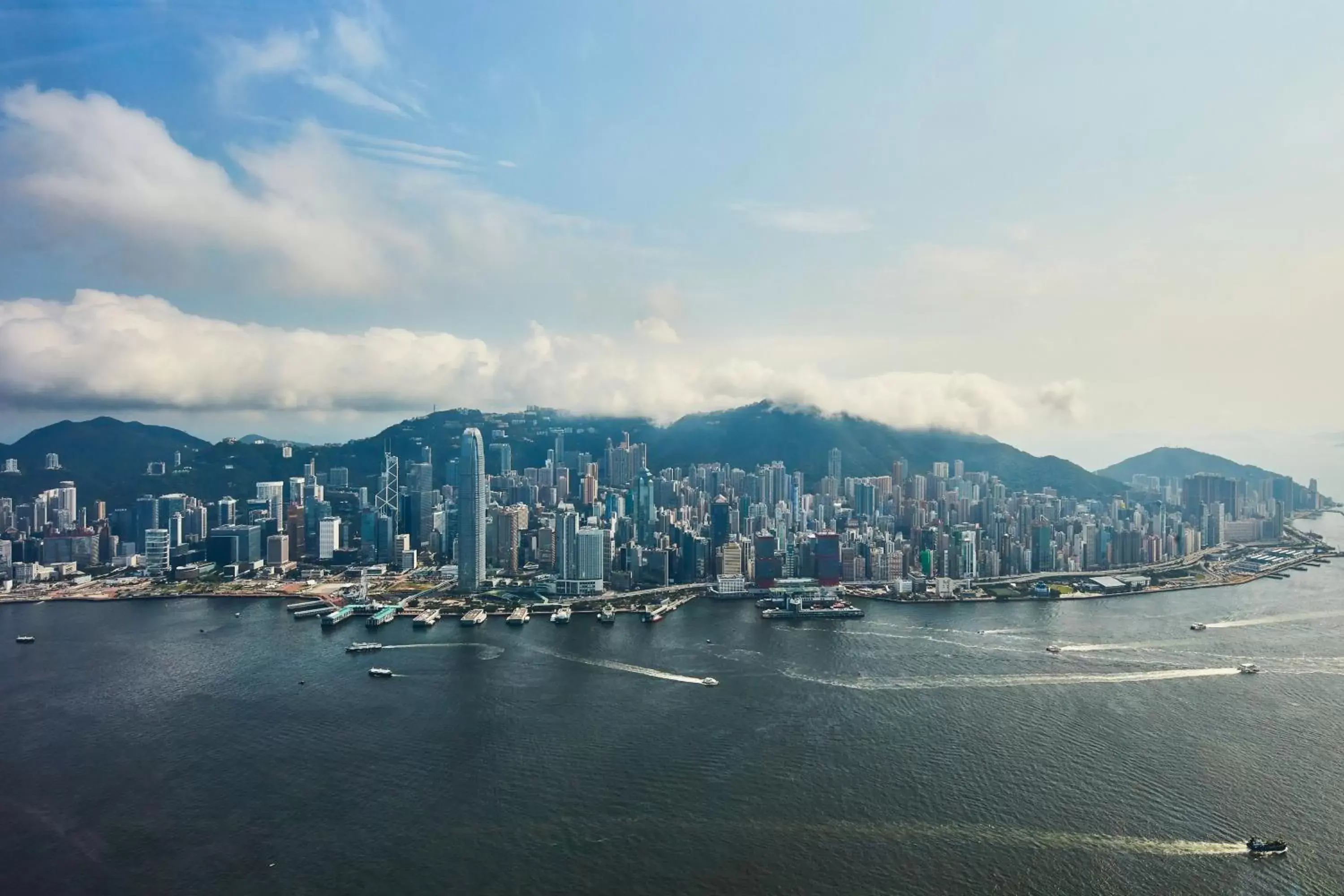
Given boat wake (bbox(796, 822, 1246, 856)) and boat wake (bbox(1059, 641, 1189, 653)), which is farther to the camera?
boat wake (bbox(1059, 641, 1189, 653))

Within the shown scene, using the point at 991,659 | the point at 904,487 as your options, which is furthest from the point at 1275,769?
the point at 904,487

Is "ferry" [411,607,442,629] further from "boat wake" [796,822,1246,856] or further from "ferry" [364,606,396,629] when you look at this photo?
"boat wake" [796,822,1246,856]

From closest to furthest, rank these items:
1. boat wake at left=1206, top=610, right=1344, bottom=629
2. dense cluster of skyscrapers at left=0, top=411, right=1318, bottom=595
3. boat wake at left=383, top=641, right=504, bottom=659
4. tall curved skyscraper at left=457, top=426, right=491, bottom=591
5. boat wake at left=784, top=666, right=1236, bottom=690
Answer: boat wake at left=784, top=666, right=1236, bottom=690, boat wake at left=383, top=641, right=504, bottom=659, boat wake at left=1206, top=610, right=1344, bottom=629, tall curved skyscraper at left=457, top=426, right=491, bottom=591, dense cluster of skyscrapers at left=0, top=411, right=1318, bottom=595

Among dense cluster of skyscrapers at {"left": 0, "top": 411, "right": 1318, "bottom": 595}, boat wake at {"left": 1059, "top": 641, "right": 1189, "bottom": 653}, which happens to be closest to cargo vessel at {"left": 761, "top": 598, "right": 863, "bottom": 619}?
dense cluster of skyscrapers at {"left": 0, "top": 411, "right": 1318, "bottom": 595}

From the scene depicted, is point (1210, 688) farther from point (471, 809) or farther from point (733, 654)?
point (471, 809)

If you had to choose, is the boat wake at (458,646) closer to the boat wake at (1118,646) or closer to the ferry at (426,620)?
the ferry at (426,620)

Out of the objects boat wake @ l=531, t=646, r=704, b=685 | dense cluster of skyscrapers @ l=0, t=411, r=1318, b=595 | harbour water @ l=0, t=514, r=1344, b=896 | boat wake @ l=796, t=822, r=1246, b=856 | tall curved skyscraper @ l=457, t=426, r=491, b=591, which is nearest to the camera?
harbour water @ l=0, t=514, r=1344, b=896

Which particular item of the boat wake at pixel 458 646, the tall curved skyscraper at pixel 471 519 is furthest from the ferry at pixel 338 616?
the tall curved skyscraper at pixel 471 519

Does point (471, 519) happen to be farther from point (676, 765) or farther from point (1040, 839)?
point (1040, 839)
